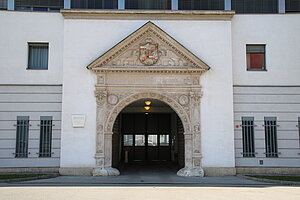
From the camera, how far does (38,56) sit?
18.4 metres

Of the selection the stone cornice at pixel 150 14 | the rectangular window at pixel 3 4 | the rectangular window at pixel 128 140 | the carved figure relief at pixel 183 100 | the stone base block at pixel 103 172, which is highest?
the rectangular window at pixel 3 4

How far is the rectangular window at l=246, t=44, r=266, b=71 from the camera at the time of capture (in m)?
18.7

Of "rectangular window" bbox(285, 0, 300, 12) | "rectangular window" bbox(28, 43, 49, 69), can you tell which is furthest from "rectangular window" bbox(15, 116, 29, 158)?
"rectangular window" bbox(285, 0, 300, 12)

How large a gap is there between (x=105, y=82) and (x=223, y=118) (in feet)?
21.1

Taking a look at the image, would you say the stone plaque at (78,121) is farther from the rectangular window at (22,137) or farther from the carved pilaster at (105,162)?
the rectangular window at (22,137)

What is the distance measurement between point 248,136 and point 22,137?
1200 cm

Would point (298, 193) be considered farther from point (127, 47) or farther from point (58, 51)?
point (58, 51)

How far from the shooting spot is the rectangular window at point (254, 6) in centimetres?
2034

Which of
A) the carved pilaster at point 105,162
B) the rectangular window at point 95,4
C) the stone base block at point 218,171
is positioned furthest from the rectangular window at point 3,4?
the stone base block at point 218,171

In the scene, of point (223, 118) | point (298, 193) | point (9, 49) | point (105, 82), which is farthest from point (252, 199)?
point (9, 49)

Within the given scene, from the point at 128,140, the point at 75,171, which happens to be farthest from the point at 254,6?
the point at 128,140

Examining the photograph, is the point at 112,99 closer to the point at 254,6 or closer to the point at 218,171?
the point at 218,171

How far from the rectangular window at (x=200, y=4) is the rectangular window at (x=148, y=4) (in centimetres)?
92

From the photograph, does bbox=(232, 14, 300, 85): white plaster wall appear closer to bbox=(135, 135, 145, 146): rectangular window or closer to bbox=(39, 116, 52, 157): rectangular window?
bbox=(39, 116, 52, 157): rectangular window
